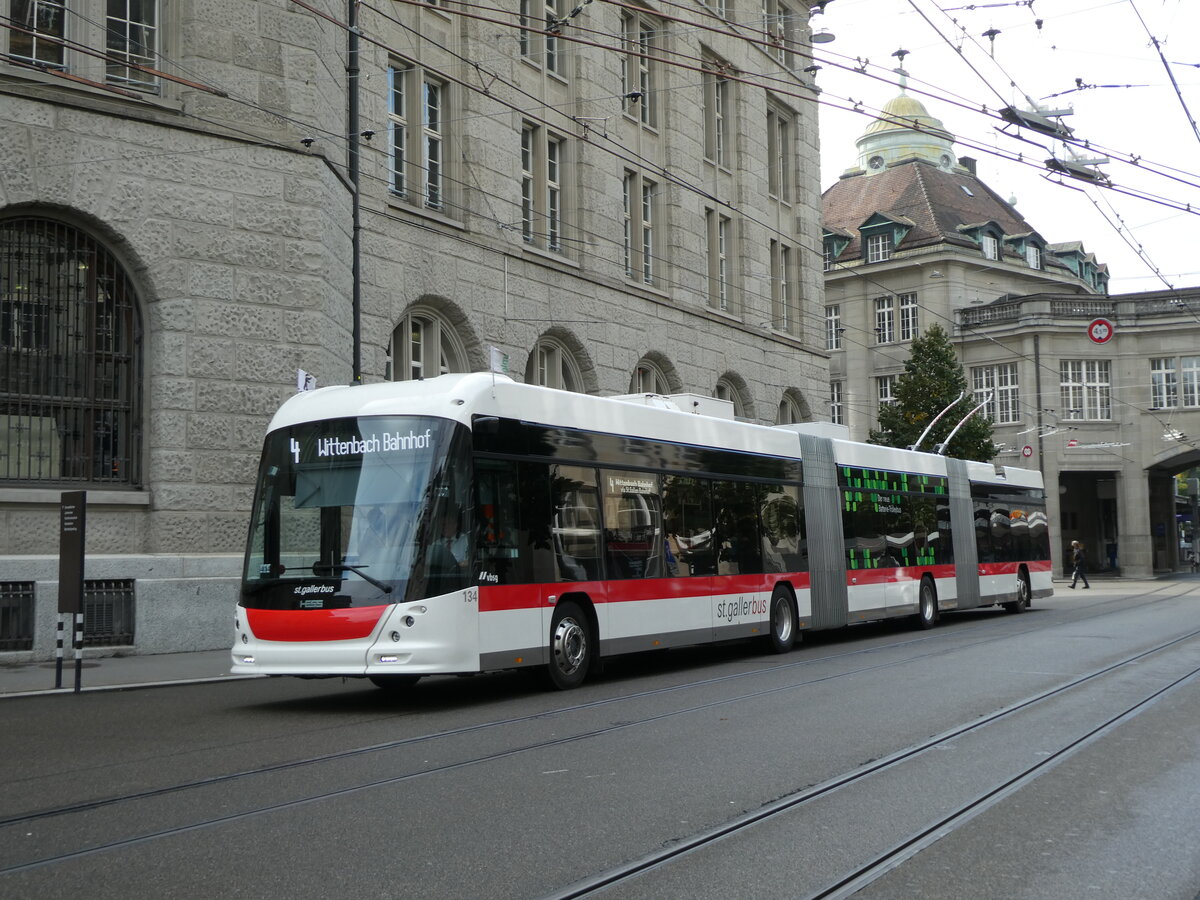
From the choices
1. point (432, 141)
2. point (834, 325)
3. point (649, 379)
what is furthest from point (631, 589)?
point (834, 325)

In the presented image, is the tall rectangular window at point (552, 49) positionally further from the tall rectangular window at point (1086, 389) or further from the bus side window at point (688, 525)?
the tall rectangular window at point (1086, 389)

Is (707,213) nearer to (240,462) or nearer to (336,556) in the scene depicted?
(240,462)

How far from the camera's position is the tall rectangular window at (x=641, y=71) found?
3150 cm

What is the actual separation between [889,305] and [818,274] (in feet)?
87.7

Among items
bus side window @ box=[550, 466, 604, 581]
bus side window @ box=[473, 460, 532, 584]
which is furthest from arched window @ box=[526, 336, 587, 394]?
bus side window @ box=[473, 460, 532, 584]

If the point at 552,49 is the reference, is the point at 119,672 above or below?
below

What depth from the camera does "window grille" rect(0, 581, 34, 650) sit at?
16922mm

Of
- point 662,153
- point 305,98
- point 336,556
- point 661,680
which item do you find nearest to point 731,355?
point 662,153

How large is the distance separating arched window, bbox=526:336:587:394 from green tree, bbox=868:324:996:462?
2383 cm

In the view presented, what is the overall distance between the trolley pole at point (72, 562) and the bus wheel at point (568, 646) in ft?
15.9

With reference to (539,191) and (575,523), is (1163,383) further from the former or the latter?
(575,523)

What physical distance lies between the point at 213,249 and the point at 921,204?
54.6 meters

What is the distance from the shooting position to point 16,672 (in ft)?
52.1

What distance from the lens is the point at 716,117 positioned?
116 feet
